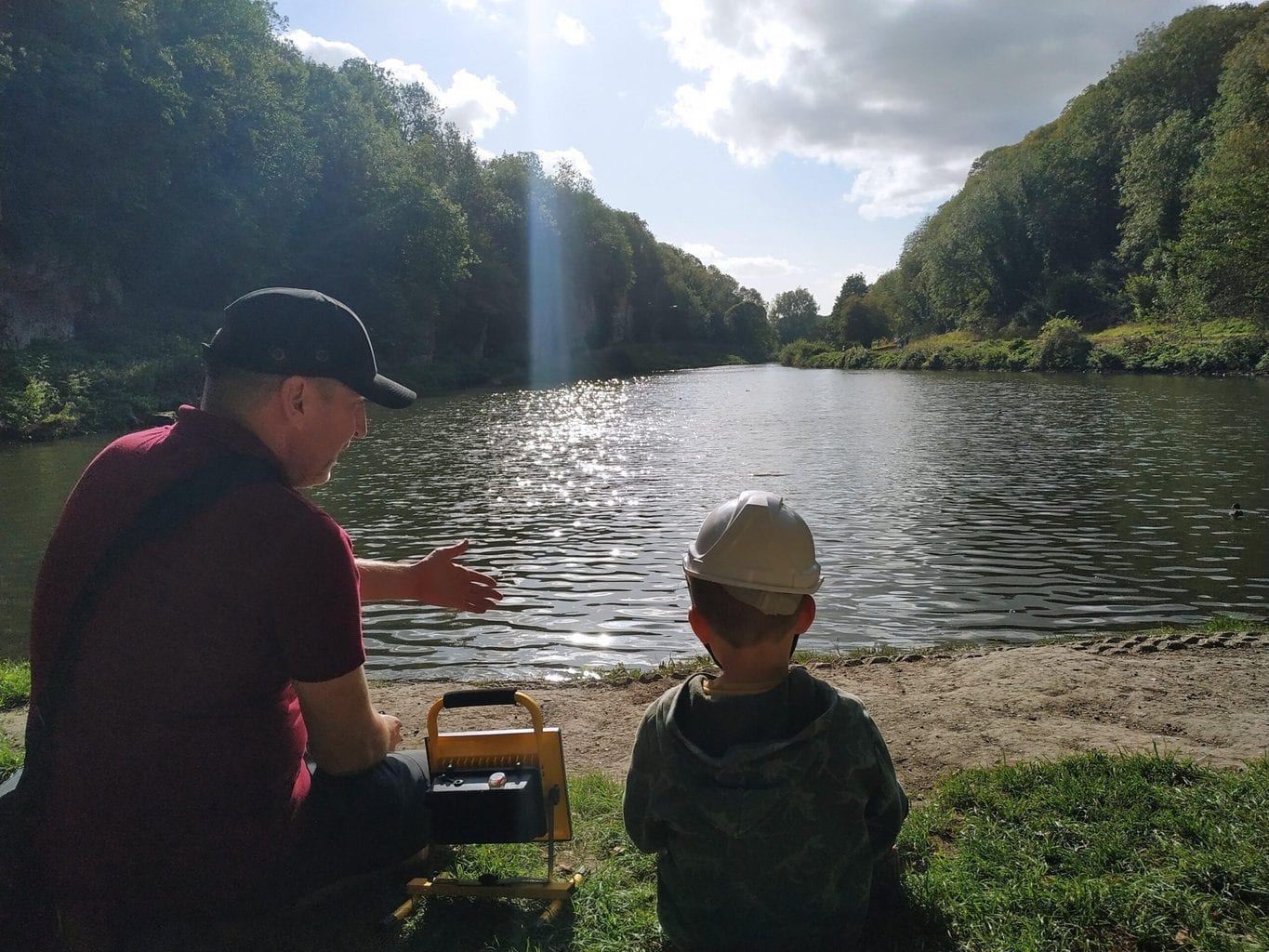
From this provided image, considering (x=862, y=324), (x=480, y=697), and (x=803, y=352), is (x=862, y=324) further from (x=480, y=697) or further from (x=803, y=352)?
(x=480, y=697)

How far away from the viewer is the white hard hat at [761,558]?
8.31 ft

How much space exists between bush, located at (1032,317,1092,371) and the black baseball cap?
211ft

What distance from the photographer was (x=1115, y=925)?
3.02 metres

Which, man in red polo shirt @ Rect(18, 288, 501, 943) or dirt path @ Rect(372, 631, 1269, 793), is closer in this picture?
man in red polo shirt @ Rect(18, 288, 501, 943)

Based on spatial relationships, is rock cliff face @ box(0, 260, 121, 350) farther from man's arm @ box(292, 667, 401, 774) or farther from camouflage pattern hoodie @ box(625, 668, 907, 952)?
camouflage pattern hoodie @ box(625, 668, 907, 952)

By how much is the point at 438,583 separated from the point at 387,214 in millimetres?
58966

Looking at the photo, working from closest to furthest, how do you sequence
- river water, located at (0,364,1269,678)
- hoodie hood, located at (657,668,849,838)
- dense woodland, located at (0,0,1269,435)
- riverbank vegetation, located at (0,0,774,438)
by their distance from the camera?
hoodie hood, located at (657,668,849,838) < river water, located at (0,364,1269,678) < riverbank vegetation, located at (0,0,774,438) < dense woodland, located at (0,0,1269,435)

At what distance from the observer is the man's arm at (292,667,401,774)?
2658 mm

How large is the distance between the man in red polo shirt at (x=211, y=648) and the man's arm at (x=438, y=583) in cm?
81

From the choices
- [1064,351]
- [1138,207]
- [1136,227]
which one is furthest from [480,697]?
[1138,207]

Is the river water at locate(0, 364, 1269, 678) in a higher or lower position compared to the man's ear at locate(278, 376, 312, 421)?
lower

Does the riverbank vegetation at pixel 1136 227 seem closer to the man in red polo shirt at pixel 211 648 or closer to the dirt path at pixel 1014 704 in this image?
the dirt path at pixel 1014 704

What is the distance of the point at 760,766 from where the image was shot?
99.7 inches

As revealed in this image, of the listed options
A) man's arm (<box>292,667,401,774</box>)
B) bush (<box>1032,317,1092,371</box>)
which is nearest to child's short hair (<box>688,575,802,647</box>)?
man's arm (<box>292,667,401,774</box>)
